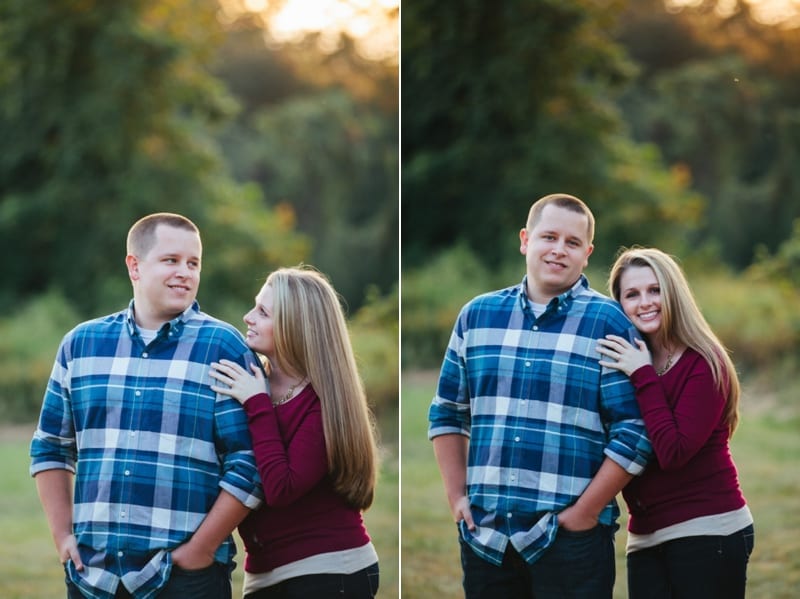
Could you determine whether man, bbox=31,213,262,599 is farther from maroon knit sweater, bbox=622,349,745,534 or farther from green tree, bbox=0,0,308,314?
green tree, bbox=0,0,308,314

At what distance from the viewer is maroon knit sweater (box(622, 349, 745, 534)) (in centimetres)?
264

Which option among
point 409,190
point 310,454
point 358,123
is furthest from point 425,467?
point 310,454

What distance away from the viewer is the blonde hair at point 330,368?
2686 mm

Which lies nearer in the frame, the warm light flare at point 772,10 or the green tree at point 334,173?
the warm light flare at point 772,10

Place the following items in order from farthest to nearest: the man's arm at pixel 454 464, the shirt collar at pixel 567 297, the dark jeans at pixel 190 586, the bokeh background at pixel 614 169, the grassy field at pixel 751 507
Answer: the bokeh background at pixel 614 169
the grassy field at pixel 751 507
the man's arm at pixel 454 464
the shirt collar at pixel 567 297
the dark jeans at pixel 190 586

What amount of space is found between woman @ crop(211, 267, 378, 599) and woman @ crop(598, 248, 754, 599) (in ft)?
2.17

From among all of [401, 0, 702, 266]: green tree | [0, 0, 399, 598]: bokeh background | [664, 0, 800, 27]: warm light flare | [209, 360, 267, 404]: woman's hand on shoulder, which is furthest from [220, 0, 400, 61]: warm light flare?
[209, 360, 267, 404]: woman's hand on shoulder

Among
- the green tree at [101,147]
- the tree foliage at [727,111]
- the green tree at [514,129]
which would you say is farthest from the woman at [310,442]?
the green tree at [101,147]

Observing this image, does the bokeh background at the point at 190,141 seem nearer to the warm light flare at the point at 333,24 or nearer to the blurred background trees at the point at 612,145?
the warm light flare at the point at 333,24

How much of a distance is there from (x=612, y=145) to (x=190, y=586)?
3674 millimetres

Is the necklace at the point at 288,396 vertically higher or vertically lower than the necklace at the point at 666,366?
lower

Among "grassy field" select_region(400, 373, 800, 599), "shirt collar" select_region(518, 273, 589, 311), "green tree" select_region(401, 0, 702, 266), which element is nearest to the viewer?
"shirt collar" select_region(518, 273, 589, 311)

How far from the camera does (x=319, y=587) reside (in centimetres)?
267

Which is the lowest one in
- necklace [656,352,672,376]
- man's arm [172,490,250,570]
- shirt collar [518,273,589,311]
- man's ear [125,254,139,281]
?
man's arm [172,490,250,570]
